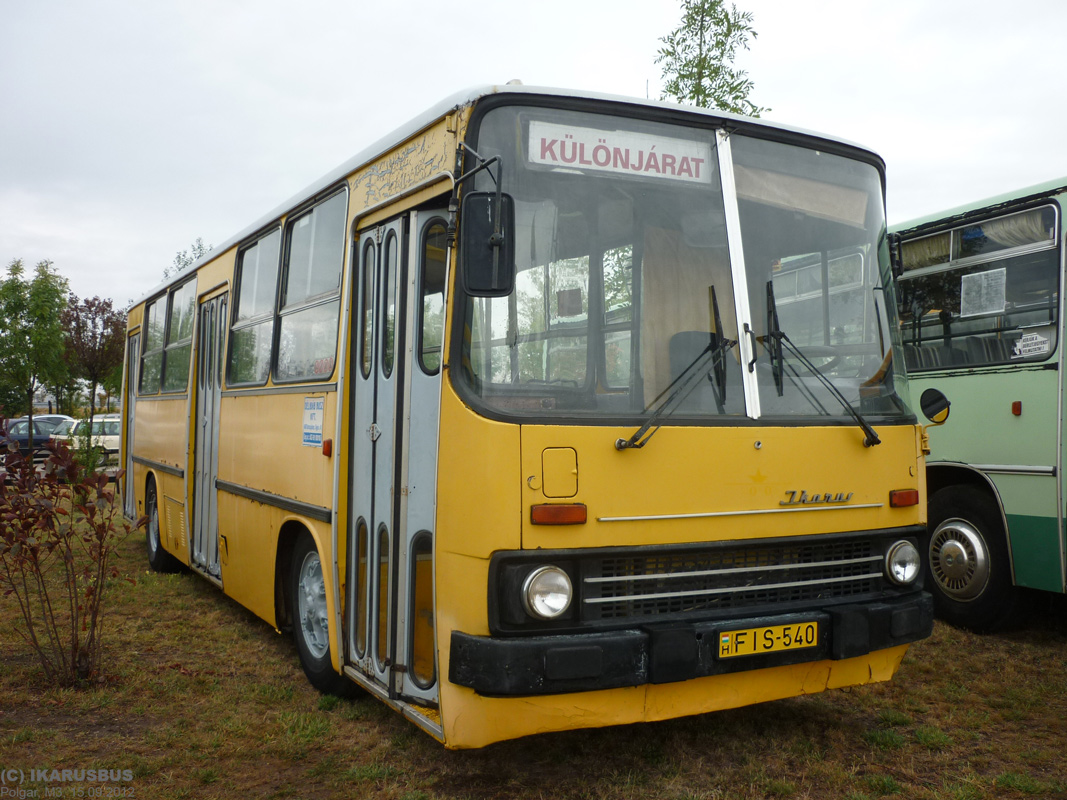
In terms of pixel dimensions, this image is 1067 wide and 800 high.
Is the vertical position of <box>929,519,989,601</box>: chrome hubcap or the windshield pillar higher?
the windshield pillar

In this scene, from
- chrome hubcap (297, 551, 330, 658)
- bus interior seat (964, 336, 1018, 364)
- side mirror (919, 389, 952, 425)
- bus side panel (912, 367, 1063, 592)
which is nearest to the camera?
side mirror (919, 389, 952, 425)

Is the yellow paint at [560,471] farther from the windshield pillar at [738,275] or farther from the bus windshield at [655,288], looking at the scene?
the windshield pillar at [738,275]

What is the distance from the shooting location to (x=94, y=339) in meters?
34.1

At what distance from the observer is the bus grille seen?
3.77 m

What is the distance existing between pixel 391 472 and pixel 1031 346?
4.44m

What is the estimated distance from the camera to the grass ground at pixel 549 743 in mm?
4082

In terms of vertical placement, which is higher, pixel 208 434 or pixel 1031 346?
pixel 1031 346

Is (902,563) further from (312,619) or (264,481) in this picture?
(264,481)

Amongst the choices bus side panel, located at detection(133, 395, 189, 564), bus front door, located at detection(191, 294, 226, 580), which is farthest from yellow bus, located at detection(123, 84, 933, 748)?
bus side panel, located at detection(133, 395, 189, 564)

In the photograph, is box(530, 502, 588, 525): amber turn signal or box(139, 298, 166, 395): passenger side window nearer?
box(530, 502, 588, 525): amber turn signal

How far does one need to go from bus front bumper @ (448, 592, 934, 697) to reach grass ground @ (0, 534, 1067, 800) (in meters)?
0.60

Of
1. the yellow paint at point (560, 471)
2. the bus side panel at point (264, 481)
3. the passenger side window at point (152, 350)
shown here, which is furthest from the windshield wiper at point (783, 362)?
the passenger side window at point (152, 350)

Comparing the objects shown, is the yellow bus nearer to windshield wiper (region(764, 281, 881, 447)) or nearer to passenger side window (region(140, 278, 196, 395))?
windshield wiper (region(764, 281, 881, 447))

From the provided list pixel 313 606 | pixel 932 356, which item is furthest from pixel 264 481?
pixel 932 356
